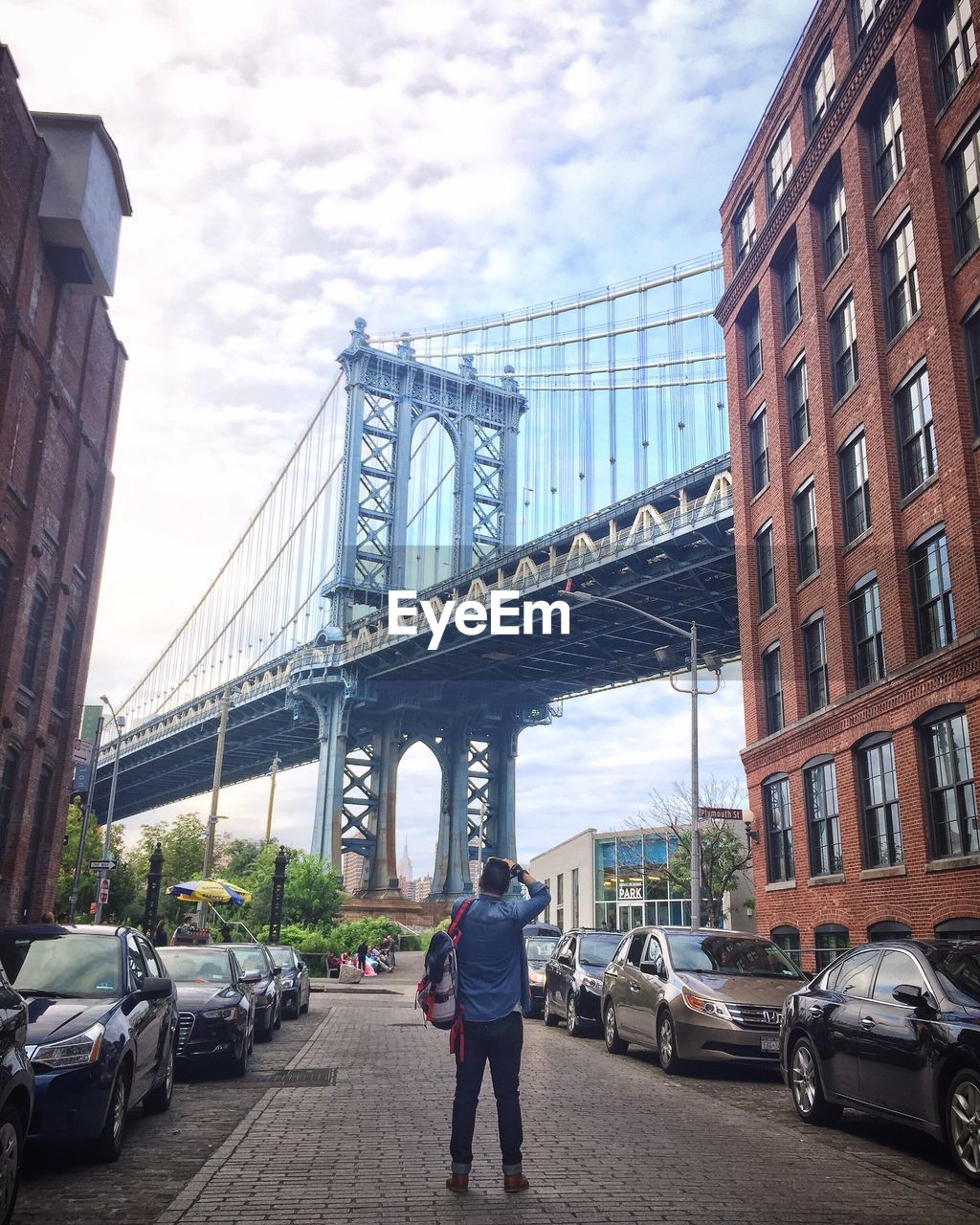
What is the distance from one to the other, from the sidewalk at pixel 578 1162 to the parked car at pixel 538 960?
33.3 feet

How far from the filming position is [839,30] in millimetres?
25203

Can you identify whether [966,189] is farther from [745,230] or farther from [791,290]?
[745,230]

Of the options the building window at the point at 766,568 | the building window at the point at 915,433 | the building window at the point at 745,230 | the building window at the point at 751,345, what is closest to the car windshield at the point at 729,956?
the building window at the point at 915,433

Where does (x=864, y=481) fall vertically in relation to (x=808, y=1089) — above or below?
above

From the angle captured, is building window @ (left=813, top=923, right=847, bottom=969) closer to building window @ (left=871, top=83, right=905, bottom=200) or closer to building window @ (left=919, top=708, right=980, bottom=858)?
building window @ (left=919, top=708, right=980, bottom=858)

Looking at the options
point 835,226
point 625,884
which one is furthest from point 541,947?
point 625,884

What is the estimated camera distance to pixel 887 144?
914 inches

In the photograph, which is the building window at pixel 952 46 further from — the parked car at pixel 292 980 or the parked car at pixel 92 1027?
the parked car at pixel 92 1027

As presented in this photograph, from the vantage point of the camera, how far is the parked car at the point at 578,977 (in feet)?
59.4

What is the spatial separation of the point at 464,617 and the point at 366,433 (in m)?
23.2

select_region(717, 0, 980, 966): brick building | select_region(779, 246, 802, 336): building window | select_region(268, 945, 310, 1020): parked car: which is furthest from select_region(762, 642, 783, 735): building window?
select_region(268, 945, 310, 1020): parked car

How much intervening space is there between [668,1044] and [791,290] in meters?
20.2

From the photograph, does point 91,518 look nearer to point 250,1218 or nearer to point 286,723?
point 250,1218

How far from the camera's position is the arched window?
64.4 ft
